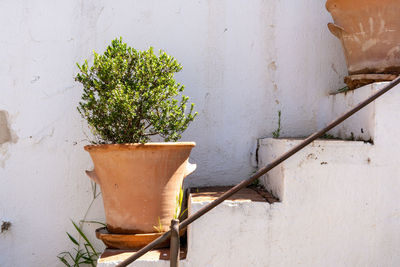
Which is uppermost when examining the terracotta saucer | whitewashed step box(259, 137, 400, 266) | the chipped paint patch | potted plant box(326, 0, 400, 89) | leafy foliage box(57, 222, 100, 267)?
potted plant box(326, 0, 400, 89)

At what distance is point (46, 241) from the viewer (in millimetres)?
2404

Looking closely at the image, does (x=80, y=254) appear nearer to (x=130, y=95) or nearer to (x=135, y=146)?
(x=135, y=146)

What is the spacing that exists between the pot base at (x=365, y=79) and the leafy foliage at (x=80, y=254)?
5.18ft

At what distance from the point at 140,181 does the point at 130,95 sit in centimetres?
38

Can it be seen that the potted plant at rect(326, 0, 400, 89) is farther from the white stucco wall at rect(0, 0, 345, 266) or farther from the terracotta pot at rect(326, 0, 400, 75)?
the white stucco wall at rect(0, 0, 345, 266)

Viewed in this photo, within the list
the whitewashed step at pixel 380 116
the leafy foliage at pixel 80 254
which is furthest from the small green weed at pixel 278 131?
the leafy foliage at pixel 80 254

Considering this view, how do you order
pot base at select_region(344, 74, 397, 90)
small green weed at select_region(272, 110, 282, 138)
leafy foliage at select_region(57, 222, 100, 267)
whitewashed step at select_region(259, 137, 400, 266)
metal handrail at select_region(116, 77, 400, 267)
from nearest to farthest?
1. metal handrail at select_region(116, 77, 400, 267)
2. whitewashed step at select_region(259, 137, 400, 266)
3. pot base at select_region(344, 74, 397, 90)
4. leafy foliage at select_region(57, 222, 100, 267)
5. small green weed at select_region(272, 110, 282, 138)

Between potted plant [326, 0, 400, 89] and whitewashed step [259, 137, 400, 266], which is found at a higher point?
potted plant [326, 0, 400, 89]

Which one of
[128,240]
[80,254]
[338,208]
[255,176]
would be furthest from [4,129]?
[338,208]

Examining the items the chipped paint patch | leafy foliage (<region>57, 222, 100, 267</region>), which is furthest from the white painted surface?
the chipped paint patch

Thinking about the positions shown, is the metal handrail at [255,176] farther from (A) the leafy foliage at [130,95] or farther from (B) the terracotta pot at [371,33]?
(A) the leafy foliage at [130,95]

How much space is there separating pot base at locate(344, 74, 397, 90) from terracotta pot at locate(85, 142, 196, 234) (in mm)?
901

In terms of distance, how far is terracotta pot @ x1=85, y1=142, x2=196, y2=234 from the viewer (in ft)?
6.23

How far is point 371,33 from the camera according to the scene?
7.04 ft
